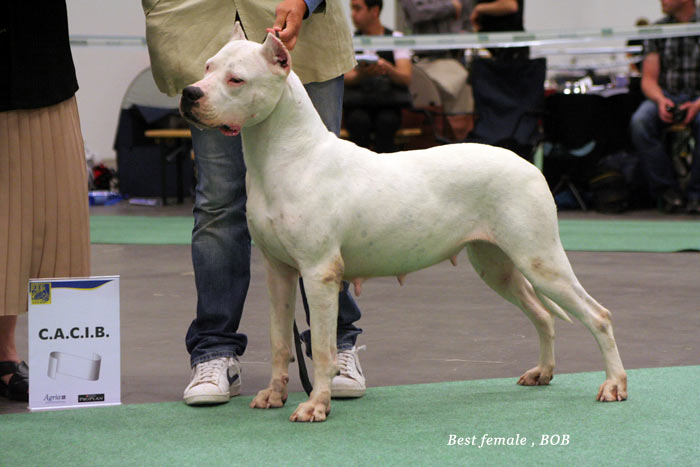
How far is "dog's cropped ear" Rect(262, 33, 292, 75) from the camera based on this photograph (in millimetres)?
2148

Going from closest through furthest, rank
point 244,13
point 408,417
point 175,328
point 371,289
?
point 408,417, point 244,13, point 175,328, point 371,289

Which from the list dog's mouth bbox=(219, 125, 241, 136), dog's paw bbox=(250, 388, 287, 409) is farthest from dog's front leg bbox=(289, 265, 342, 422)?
dog's mouth bbox=(219, 125, 241, 136)

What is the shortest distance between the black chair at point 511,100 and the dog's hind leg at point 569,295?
519 cm

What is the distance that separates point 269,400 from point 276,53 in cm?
88

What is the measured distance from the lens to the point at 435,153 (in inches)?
94.8

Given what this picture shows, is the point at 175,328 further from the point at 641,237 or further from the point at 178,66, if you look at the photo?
the point at 641,237

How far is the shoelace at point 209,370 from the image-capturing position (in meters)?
2.48

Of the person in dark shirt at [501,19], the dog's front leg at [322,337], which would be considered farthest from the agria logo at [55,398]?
the person in dark shirt at [501,19]

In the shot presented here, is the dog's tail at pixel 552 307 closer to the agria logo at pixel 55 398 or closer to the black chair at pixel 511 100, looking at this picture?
the agria logo at pixel 55 398

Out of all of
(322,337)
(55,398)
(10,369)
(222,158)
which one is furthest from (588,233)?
(55,398)

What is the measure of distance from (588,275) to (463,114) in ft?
11.9

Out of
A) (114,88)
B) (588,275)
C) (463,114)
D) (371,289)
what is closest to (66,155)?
(371,289)

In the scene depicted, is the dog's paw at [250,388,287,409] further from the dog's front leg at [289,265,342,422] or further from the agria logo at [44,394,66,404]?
the agria logo at [44,394,66,404]

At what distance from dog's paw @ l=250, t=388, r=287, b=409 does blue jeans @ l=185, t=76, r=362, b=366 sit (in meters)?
0.19
